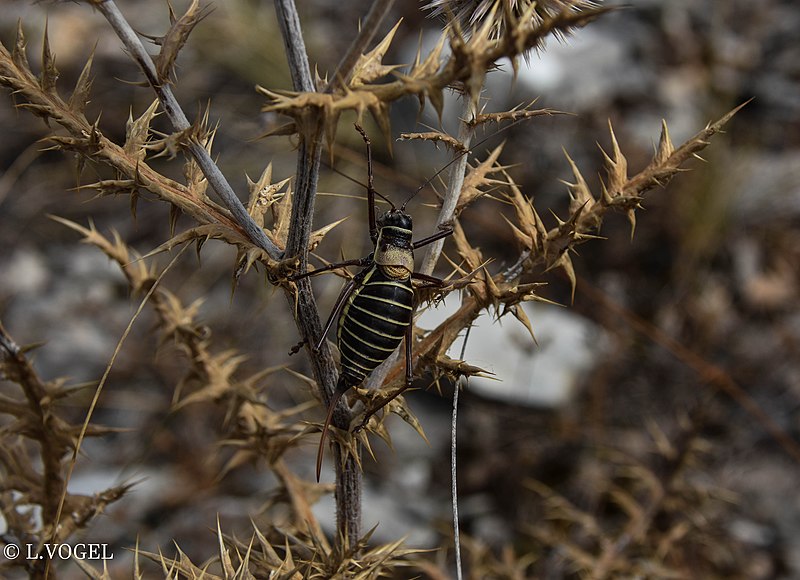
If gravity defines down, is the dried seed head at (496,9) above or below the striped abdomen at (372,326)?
above

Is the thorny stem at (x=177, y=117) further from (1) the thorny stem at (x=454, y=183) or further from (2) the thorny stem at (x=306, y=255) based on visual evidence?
(1) the thorny stem at (x=454, y=183)

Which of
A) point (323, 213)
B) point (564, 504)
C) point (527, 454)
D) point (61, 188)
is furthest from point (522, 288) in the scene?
point (61, 188)

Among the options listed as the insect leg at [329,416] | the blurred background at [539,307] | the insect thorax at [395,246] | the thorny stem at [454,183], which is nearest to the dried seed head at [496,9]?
the thorny stem at [454,183]

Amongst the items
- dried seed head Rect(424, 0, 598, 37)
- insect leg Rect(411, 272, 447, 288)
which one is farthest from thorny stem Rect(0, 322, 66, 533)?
dried seed head Rect(424, 0, 598, 37)

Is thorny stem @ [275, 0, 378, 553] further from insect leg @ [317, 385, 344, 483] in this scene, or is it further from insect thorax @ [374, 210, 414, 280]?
insect thorax @ [374, 210, 414, 280]

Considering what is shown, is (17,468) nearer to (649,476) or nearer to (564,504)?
(564,504)

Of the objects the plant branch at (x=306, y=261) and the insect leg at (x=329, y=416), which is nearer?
the plant branch at (x=306, y=261)
